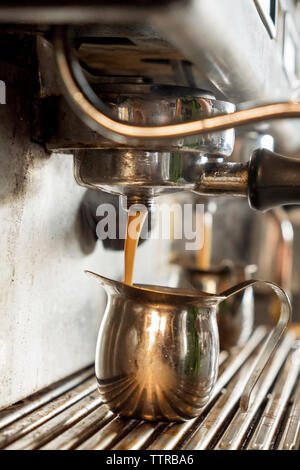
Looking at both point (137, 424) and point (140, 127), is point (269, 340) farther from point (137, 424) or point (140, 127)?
point (140, 127)

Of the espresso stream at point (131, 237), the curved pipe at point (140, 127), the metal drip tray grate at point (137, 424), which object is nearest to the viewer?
the curved pipe at point (140, 127)

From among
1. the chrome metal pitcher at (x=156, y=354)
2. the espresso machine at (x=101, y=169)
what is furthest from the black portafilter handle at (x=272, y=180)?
the chrome metal pitcher at (x=156, y=354)

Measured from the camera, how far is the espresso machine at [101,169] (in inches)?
18.3

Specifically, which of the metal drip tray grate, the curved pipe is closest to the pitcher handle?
the metal drip tray grate

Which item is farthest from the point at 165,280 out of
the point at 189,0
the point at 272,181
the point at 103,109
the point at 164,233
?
the point at 189,0

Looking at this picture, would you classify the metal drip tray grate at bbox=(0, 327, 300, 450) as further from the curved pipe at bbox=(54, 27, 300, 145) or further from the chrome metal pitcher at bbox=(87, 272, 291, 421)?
the curved pipe at bbox=(54, 27, 300, 145)

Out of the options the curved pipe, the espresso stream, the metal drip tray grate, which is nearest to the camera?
the curved pipe

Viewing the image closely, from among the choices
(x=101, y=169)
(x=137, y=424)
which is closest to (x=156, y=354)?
(x=137, y=424)

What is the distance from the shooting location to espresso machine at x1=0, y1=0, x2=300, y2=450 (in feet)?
1.52

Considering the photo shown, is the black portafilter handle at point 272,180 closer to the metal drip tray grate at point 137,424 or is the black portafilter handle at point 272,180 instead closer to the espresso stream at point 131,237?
the espresso stream at point 131,237

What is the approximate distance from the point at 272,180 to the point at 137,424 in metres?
0.28

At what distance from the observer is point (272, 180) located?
0.59m
